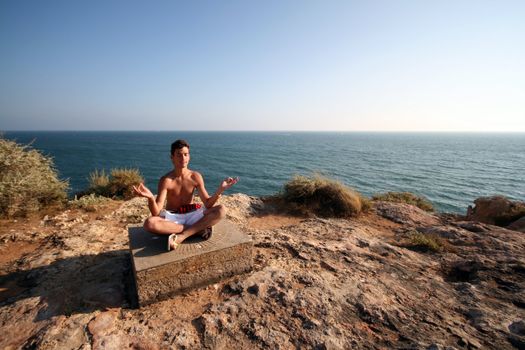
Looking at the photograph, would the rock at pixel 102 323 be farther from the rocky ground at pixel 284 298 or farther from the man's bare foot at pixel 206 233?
→ the man's bare foot at pixel 206 233

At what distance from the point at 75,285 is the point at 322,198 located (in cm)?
691

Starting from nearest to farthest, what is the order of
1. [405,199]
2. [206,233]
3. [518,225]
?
[206,233]
[518,225]
[405,199]

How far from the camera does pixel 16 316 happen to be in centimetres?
299

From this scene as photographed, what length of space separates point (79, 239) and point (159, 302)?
3.17 m

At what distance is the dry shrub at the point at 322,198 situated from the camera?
8.00 meters

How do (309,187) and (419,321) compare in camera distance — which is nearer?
(419,321)

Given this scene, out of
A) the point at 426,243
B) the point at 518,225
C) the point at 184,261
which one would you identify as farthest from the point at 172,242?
the point at 518,225

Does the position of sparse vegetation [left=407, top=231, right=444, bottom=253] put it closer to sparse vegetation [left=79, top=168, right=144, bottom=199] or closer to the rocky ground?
the rocky ground

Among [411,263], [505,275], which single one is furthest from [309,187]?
[505,275]

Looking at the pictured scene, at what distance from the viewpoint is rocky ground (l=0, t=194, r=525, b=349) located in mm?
2699

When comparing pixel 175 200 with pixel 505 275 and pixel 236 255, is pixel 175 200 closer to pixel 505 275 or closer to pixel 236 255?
pixel 236 255

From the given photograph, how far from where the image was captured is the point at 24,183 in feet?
22.2

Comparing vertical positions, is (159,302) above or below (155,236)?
below

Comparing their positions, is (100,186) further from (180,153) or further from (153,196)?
(180,153)
